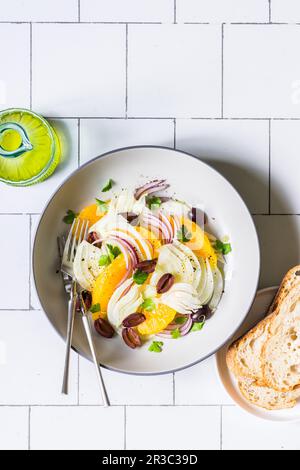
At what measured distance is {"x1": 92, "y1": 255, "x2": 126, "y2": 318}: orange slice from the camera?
966 mm

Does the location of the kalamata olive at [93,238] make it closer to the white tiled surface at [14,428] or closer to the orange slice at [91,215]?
the orange slice at [91,215]

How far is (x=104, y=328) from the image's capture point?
0.99 meters

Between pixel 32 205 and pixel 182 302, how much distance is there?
0.34 metres

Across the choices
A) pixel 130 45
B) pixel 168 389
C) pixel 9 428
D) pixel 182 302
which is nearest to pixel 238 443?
pixel 168 389

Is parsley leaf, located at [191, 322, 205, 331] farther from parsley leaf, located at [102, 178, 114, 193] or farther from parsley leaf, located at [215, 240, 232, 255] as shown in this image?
parsley leaf, located at [102, 178, 114, 193]

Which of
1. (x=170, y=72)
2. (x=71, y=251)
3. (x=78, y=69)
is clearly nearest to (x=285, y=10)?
(x=170, y=72)

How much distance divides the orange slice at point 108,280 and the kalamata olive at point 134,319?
0.05 m

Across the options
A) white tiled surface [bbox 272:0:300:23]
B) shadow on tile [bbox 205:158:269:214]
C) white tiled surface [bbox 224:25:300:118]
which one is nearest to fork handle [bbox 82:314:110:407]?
shadow on tile [bbox 205:158:269:214]

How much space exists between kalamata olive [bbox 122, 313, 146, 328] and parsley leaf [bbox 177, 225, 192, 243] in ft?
0.50

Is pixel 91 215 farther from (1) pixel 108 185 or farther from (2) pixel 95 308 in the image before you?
(2) pixel 95 308

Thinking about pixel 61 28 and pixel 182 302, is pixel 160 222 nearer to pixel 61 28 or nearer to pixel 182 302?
pixel 182 302

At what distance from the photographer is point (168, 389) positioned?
3.49 ft

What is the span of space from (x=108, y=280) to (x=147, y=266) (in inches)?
2.9

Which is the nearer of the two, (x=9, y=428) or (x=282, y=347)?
(x=282, y=347)
